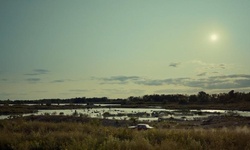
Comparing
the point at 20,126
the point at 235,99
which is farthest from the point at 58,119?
the point at 235,99

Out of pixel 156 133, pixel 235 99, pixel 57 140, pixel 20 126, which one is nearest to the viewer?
pixel 57 140

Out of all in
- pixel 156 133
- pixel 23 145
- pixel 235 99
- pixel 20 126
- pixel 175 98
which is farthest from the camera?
pixel 175 98

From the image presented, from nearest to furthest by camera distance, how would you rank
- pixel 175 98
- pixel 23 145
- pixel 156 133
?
pixel 23 145 < pixel 156 133 < pixel 175 98

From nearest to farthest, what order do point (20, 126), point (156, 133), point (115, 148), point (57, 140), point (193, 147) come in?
point (115, 148)
point (193, 147)
point (57, 140)
point (156, 133)
point (20, 126)

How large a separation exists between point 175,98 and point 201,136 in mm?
138711

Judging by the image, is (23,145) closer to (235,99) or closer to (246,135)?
(246,135)

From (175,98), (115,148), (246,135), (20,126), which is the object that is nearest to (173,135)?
(246,135)

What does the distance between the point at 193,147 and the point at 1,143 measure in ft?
27.7

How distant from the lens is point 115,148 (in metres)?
11.5

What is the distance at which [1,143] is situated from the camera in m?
15.2

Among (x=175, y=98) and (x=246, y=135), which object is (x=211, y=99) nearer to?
(x=175, y=98)

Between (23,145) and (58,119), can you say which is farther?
(58,119)

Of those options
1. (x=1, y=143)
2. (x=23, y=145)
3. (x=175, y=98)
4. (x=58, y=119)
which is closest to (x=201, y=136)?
(x=23, y=145)

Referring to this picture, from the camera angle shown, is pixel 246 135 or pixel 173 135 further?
pixel 173 135
